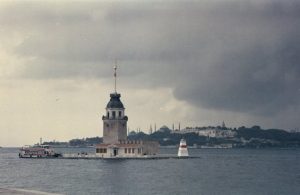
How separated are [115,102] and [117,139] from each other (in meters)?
10.7

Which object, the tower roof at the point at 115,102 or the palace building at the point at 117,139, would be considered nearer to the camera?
the palace building at the point at 117,139

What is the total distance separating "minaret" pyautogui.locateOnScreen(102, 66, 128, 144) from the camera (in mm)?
174625

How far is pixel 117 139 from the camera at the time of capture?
570 ft

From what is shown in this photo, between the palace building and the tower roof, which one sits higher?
the tower roof

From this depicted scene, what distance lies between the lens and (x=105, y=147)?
174750 millimetres

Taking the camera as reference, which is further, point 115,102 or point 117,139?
point 115,102

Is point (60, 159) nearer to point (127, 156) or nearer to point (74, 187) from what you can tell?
point (127, 156)

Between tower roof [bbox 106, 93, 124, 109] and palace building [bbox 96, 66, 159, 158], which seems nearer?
palace building [bbox 96, 66, 159, 158]

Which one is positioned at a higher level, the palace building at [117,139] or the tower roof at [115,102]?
the tower roof at [115,102]

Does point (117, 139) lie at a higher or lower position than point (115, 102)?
lower

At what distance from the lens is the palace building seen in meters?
173

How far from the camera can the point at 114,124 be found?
574 feet

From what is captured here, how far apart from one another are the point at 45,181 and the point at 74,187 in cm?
1496

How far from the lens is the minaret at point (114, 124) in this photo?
17462 cm
